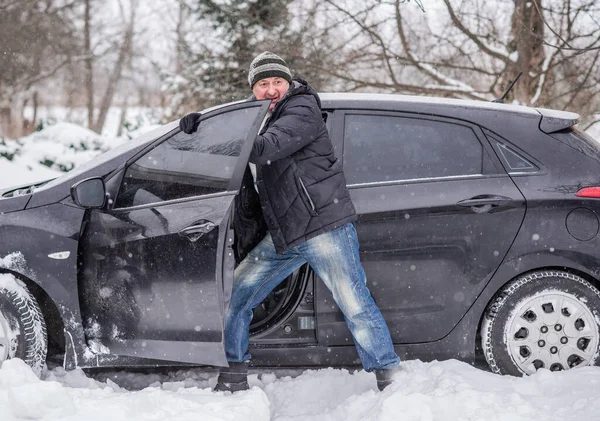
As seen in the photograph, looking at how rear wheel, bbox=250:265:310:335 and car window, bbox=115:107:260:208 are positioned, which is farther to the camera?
rear wheel, bbox=250:265:310:335

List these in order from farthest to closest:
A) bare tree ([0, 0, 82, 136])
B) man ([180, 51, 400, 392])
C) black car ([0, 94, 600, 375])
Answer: bare tree ([0, 0, 82, 136]), black car ([0, 94, 600, 375]), man ([180, 51, 400, 392])

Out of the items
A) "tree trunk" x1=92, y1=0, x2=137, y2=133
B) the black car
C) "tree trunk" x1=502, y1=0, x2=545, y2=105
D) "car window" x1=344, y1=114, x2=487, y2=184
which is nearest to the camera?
the black car

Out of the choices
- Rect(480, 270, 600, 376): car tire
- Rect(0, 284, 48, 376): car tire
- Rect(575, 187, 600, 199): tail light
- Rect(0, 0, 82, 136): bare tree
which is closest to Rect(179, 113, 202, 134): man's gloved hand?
Rect(0, 284, 48, 376): car tire

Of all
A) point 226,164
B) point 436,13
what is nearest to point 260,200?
point 226,164

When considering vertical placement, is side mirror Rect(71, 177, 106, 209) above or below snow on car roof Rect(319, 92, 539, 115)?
below

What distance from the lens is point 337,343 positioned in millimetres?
3330

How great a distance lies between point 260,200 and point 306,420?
1116 millimetres

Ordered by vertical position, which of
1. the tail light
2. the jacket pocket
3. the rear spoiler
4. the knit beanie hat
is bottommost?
the jacket pocket

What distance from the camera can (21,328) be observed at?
3.16 meters

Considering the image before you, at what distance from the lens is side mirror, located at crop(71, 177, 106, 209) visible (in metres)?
3.06

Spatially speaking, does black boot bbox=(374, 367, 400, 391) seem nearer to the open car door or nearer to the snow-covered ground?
the snow-covered ground

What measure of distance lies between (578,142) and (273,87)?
169cm

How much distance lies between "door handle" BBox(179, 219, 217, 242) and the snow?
0.76m

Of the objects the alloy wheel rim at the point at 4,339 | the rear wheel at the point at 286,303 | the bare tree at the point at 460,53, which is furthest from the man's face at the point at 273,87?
the bare tree at the point at 460,53
